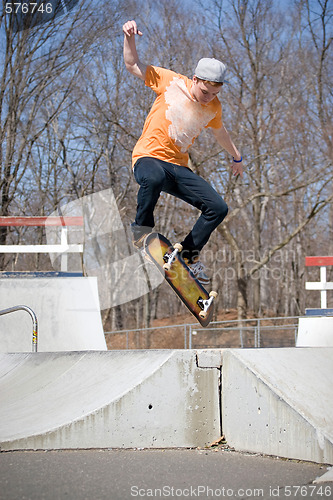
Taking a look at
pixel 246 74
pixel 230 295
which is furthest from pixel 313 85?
pixel 230 295

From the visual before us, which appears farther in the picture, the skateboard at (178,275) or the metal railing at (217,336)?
the metal railing at (217,336)

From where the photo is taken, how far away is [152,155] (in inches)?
208

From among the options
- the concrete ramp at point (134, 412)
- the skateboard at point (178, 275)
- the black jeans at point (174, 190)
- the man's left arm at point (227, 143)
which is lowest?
the concrete ramp at point (134, 412)

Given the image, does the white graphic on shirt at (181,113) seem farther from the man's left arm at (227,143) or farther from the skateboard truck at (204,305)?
the skateboard truck at (204,305)

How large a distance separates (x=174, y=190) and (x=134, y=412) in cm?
242

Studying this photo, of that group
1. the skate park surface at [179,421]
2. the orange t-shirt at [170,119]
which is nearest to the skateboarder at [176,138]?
the orange t-shirt at [170,119]

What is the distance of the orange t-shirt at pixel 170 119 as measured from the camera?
5.31 metres

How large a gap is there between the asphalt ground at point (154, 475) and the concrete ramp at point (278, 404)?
101 mm

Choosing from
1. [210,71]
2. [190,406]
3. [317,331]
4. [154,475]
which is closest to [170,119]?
[210,71]

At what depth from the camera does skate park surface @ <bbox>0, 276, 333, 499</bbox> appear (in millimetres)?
3102

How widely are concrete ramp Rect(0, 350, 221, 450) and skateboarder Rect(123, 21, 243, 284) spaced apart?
1739 millimetres

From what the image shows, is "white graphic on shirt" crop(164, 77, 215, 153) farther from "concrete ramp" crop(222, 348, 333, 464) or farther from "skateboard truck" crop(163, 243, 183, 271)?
"concrete ramp" crop(222, 348, 333, 464)

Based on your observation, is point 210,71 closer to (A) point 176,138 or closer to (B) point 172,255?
(A) point 176,138

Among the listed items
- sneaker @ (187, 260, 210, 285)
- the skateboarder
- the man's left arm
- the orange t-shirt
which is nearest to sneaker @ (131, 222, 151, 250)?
the skateboarder
